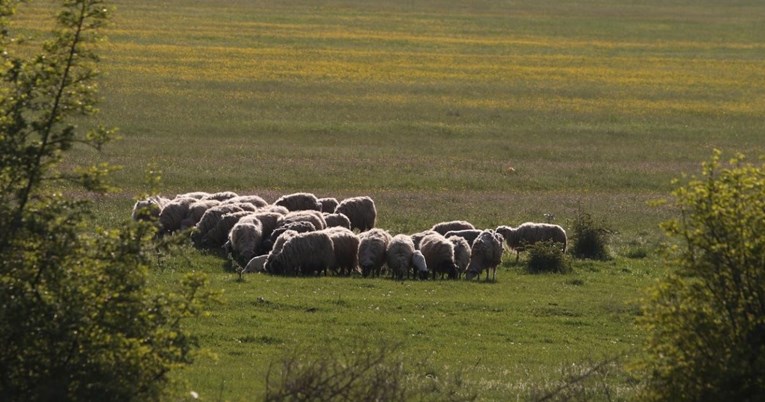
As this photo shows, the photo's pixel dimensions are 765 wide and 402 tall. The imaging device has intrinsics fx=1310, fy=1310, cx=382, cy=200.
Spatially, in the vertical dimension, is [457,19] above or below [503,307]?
below

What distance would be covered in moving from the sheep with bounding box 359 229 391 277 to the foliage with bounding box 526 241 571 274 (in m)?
2.86

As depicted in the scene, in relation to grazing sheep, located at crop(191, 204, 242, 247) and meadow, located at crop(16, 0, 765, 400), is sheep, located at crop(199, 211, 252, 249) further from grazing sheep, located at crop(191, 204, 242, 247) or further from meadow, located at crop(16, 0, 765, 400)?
meadow, located at crop(16, 0, 765, 400)

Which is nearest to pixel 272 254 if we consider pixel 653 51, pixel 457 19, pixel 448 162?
pixel 448 162

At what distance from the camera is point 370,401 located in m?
11.3

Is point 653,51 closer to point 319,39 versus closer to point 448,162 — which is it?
point 319,39

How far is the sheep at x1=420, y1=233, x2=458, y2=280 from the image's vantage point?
24350mm

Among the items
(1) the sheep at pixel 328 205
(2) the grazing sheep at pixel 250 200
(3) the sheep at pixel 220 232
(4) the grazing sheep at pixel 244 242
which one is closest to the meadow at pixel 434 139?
(4) the grazing sheep at pixel 244 242

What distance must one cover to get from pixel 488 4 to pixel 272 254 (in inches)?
3577

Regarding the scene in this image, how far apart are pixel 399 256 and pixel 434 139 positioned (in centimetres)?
2348

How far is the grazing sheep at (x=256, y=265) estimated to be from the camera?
24070mm

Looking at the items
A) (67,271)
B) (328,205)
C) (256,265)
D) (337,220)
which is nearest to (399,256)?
(256,265)

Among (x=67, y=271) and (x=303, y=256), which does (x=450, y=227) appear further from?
(x=67, y=271)

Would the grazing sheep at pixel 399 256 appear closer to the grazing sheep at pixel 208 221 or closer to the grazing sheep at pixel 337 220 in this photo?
the grazing sheep at pixel 337 220

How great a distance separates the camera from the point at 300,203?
95.6 ft
